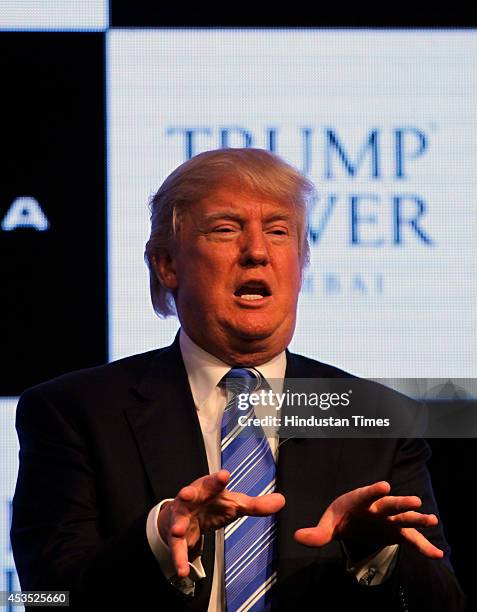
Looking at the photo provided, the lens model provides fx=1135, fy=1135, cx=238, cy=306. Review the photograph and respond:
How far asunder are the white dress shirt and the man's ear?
0.13 m

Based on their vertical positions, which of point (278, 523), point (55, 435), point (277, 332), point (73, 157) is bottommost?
point (278, 523)

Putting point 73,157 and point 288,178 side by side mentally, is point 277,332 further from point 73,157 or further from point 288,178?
point 73,157

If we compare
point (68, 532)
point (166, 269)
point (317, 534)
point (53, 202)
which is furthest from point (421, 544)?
point (53, 202)

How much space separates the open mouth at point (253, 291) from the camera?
2.35m

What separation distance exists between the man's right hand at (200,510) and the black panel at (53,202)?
1.10 m

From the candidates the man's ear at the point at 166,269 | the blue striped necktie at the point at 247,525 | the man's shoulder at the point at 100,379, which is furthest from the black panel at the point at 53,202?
the blue striped necktie at the point at 247,525

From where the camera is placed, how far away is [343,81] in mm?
2945

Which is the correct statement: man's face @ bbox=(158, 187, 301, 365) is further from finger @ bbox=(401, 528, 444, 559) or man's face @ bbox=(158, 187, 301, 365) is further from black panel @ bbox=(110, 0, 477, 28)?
black panel @ bbox=(110, 0, 477, 28)

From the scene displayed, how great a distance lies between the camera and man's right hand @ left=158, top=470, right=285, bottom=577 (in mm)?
1739

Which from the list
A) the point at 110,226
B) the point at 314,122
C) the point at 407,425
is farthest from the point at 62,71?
the point at 407,425

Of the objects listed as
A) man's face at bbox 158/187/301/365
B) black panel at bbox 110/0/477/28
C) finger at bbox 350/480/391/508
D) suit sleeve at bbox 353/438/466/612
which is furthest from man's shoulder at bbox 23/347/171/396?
black panel at bbox 110/0/477/28

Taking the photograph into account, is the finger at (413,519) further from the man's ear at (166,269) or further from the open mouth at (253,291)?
the man's ear at (166,269)

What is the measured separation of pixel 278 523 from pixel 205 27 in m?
1.40

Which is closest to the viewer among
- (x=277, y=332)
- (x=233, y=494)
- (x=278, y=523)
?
(x=233, y=494)
